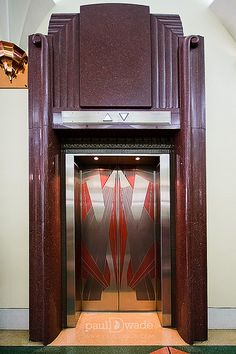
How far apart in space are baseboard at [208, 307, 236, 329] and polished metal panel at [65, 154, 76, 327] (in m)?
1.83

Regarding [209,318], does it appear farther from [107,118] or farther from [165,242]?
[107,118]

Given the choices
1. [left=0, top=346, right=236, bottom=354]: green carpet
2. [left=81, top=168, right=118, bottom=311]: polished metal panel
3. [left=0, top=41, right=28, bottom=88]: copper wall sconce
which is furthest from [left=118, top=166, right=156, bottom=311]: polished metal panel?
[left=0, top=41, right=28, bottom=88]: copper wall sconce

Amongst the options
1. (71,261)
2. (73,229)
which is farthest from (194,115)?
(71,261)

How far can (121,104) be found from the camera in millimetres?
3941

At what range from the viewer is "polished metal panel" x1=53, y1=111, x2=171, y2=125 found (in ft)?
12.9

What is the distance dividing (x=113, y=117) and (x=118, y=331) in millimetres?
2696

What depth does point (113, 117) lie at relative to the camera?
13.0 ft

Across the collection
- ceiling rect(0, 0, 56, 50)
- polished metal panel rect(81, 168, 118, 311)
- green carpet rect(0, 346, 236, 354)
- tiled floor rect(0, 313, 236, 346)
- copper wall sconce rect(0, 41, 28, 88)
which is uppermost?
ceiling rect(0, 0, 56, 50)

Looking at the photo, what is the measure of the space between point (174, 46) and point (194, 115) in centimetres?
92

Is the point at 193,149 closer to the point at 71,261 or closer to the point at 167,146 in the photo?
the point at 167,146

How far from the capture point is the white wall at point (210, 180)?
176 inches

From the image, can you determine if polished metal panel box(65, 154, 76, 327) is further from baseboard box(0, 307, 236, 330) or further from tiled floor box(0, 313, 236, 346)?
baseboard box(0, 307, 236, 330)

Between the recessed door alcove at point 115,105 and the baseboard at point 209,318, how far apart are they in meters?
0.59

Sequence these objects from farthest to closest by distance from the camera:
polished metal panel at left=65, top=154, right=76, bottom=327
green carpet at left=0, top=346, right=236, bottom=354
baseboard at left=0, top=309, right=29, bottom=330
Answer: baseboard at left=0, top=309, right=29, bottom=330, polished metal panel at left=65, top=154, right=76, bottom=327, green carpet at left=0, top=346, right=236, bottom=354
